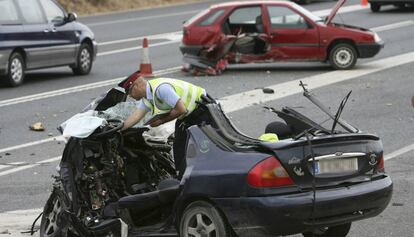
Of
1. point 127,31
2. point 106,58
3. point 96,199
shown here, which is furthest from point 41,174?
point 127,31

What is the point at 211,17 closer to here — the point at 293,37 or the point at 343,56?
the point at 293,37

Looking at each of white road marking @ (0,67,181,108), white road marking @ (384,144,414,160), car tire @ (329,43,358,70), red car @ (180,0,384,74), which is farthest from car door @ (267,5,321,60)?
white road marking @ (384,144,414,160)

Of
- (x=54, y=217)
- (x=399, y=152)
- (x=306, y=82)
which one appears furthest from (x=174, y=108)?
(x=306, y=82)

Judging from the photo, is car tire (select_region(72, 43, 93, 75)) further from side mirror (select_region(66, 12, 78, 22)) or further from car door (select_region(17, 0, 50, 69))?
car door (select_region(17, 0, 50, 69))

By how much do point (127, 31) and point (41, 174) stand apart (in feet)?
55.1

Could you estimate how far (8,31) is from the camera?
58.1 ft

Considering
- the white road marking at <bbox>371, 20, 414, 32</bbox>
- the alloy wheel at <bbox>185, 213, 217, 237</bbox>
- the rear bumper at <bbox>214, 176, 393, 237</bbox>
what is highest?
the rear bumper at <bbox>214, 176, 393, 237</bbox>

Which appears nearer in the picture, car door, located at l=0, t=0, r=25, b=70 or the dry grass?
car door, located at l=0, t=0, r=25, b=70

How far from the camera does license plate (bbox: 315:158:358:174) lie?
22.4ft

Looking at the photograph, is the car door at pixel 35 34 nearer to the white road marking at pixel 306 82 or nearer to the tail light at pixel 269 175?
the white road marking at pixel 306 82

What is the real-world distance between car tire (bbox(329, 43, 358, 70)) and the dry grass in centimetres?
1730

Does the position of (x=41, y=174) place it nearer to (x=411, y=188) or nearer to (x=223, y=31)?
(x=411, y=188)

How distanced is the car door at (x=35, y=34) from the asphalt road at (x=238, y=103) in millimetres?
503

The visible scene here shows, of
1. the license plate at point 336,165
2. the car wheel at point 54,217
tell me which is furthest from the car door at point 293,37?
the license plate at point 336,165
